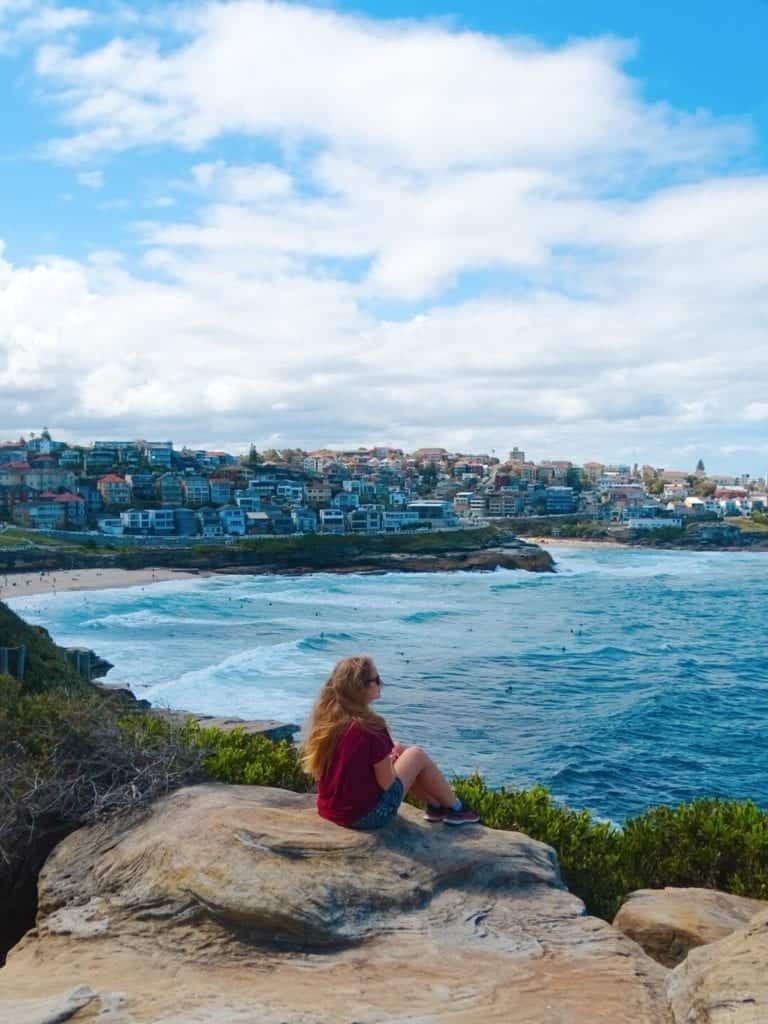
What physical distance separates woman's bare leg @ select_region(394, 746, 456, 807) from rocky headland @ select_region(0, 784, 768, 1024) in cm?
20

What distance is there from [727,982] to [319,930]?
2284 mm

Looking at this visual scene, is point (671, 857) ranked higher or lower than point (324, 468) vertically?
lower

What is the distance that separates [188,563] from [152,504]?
1309 inches

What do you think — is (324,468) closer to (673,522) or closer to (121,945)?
(673,522)

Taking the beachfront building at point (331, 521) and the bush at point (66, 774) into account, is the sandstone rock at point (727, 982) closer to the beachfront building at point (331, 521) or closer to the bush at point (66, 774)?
the bush at point (66, 774)

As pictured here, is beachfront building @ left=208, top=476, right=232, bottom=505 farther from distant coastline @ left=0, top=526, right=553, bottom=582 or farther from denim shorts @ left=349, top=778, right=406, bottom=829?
denim shorts @ left=349, top=778, right=406, bottom=829

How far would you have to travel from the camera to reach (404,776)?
20.9 feet

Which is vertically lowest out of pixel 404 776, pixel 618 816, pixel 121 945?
pixel 618 816

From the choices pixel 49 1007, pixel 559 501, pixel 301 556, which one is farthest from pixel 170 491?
pixel 49 1007

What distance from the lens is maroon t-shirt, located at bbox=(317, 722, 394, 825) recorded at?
6164mm

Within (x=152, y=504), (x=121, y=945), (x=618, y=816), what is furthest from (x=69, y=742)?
(x=152, y=504)

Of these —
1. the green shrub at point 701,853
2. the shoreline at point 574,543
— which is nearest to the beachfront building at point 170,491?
the shoreline at point 574,543

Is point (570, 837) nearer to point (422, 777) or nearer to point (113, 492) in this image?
point (422, 777)

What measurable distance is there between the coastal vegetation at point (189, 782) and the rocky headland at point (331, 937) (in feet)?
1.39
